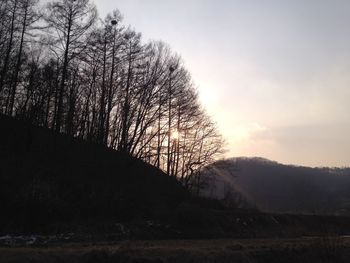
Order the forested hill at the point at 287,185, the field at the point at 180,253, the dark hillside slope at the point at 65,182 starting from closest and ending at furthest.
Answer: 1. the field at the point at 180,253
2. the dark hillside slope at the point at 65,182
3. the forested hill at the point at 287,185

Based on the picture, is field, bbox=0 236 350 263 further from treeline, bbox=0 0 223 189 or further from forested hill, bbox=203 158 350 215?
forested hill, bbox=203 158 350 215

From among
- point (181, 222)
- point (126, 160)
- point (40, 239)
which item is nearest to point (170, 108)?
point (126, 160)

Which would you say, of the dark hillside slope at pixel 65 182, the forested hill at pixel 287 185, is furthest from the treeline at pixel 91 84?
the forested hill at pixel 287 185

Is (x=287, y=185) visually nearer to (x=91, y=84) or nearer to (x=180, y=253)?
(x=91, y=84)

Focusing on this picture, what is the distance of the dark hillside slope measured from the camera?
3008 cm

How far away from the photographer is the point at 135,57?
52.6 metres

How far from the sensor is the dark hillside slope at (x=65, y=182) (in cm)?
3008

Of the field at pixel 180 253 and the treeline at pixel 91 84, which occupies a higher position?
the treeline at pixel 91 84

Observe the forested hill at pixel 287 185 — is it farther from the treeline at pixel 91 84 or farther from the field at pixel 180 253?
the field at pixel 180 253

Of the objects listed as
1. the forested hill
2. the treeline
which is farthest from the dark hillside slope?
the forested hill

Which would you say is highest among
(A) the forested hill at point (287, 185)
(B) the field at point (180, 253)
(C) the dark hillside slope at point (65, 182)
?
(A) the forested hill at point (287, 185)

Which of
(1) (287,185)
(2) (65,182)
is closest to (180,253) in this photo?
(2) (65,182)

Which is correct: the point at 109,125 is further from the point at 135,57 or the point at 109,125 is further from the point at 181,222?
the point at 181,222

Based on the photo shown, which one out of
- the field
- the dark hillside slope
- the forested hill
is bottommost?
the field
